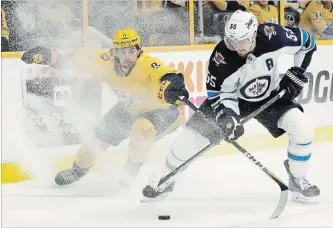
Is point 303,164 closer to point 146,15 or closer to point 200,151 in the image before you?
point 200,151

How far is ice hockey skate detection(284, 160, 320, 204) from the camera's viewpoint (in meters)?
4.21

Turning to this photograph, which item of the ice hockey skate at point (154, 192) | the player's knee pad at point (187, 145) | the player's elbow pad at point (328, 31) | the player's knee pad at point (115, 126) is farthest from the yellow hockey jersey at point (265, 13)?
the ice hockey skate at point (154, 192)

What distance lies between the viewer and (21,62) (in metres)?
4.95

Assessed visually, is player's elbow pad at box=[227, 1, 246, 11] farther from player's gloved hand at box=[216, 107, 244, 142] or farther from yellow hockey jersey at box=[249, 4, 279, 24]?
player's gloved hand at box=[216, 107, 244, 142]

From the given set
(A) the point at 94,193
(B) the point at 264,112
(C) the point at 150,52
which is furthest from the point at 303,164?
(C) the point at 150,52

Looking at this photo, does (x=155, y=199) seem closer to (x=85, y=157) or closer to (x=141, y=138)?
(x=141, y=138)

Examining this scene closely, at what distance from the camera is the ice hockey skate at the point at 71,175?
478 centimetres

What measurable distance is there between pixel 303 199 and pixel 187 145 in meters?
0.70

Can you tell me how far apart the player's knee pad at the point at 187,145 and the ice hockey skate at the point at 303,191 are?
1.80ft

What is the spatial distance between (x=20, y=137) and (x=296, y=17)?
284 centimetres

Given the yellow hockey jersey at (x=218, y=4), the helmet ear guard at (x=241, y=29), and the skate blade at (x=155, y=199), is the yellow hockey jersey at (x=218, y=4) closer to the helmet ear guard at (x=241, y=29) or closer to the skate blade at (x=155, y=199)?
the helmet ear guard at (x=241, y=29)

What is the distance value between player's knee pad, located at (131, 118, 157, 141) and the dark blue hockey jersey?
0.47 m

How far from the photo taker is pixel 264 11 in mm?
6477

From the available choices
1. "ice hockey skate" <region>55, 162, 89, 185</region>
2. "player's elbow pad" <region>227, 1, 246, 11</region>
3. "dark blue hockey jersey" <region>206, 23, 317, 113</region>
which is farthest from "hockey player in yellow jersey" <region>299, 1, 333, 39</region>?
"ice hockey skate" <region>55, 162, 89, 185</region>
